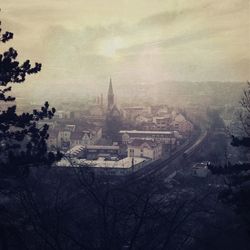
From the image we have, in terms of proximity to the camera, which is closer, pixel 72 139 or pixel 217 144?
pixel 217 144

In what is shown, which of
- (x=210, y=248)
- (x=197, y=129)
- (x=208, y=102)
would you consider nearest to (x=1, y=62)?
(x=210, y=248)

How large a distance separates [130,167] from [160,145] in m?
7.92

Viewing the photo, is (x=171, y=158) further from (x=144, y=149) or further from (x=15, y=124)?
(x=15, y=124)

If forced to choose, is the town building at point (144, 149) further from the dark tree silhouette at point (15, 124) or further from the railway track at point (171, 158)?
the dark tree silhouette at point (15, 124)

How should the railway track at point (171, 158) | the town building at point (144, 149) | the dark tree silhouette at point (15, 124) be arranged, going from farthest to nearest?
the town building at point (144, 149) < the railway track at point (171, 158) < the dark tree silhouette at point (15, 124)

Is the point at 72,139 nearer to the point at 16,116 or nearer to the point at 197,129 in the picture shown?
the point at 197,129

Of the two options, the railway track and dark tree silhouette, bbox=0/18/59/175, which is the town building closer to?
the railway track

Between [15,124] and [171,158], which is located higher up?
[15,124]

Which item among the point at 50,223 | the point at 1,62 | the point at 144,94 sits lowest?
Answer: the point at 50,223

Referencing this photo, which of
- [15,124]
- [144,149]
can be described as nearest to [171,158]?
[144,149]

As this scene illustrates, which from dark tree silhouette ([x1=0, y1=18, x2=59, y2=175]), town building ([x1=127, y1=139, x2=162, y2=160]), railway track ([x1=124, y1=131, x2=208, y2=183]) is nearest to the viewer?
dark tree silhouette ([x1=0, y1=18, x2=59, y2=175])

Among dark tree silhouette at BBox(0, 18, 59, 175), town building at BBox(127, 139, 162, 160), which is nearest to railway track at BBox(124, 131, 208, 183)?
town building at BBox(127, 139, 162, 160)

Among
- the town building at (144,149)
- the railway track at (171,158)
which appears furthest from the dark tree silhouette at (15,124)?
the town building at (144,149)

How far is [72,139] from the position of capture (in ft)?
116
